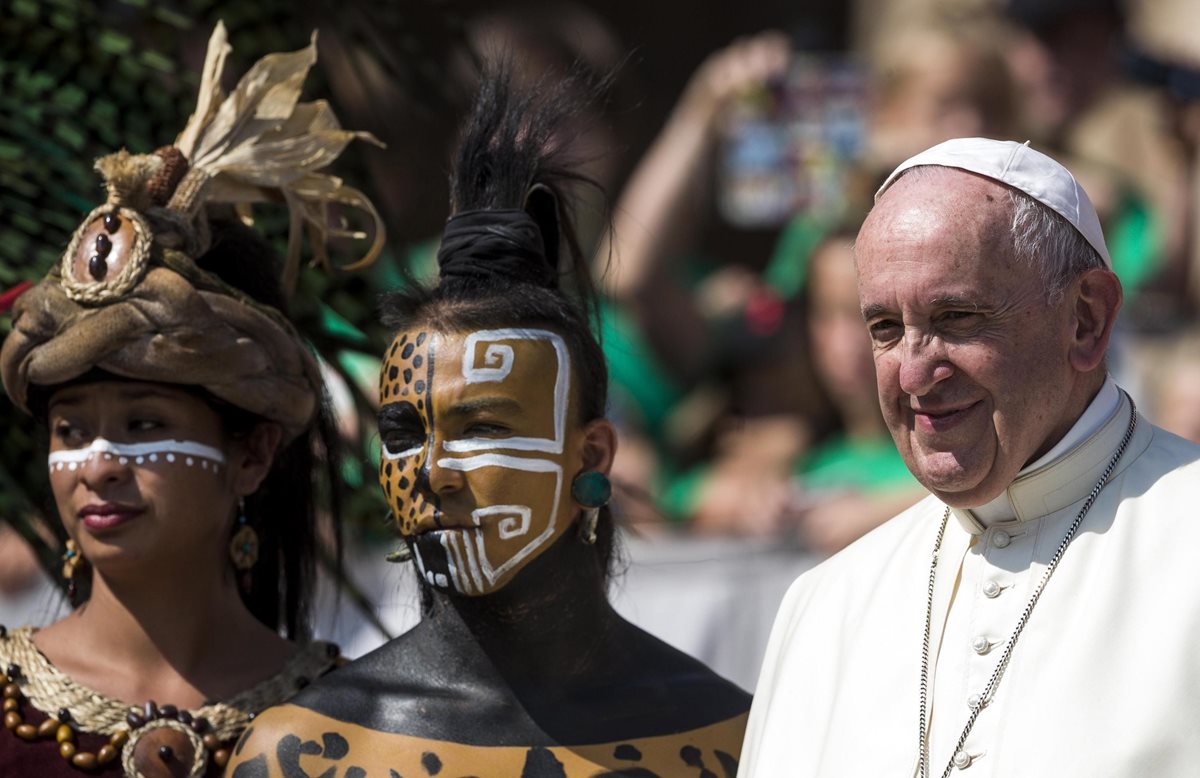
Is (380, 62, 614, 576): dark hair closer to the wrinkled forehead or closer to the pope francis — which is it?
the wrinkled forehead

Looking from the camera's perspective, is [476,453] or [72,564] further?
[72,564]

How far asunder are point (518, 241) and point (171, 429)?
729 millimetres

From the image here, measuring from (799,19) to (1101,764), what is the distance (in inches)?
222

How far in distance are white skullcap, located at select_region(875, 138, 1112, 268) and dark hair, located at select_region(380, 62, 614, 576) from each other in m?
0.86

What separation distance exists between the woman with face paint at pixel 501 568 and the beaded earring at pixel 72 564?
0.63m

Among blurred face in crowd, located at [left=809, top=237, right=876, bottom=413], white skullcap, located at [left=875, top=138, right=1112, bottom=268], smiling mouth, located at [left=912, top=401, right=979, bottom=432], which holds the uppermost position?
A: white skullcap, located at [left=875, top=138, right=1112, bottom=268]

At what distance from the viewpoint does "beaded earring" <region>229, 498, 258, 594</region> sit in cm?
392

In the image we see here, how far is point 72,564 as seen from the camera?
3.86m

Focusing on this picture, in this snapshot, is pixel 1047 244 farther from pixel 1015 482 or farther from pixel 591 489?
pixel 591 489

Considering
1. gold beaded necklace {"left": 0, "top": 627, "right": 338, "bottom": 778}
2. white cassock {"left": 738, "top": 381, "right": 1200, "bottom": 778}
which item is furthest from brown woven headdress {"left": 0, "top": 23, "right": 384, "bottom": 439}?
white cassock {"left": 738, "top": 381, "right": 1200, "bottom": 778}

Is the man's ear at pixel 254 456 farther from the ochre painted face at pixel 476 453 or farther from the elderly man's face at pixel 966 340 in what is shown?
the elderly man's face at pixel 966 340

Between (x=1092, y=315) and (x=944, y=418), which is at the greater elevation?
(x=1092, y=315)

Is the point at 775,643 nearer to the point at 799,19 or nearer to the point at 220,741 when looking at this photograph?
the point at 220,741

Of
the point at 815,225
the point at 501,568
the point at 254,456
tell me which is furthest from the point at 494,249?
the point at 815,225
